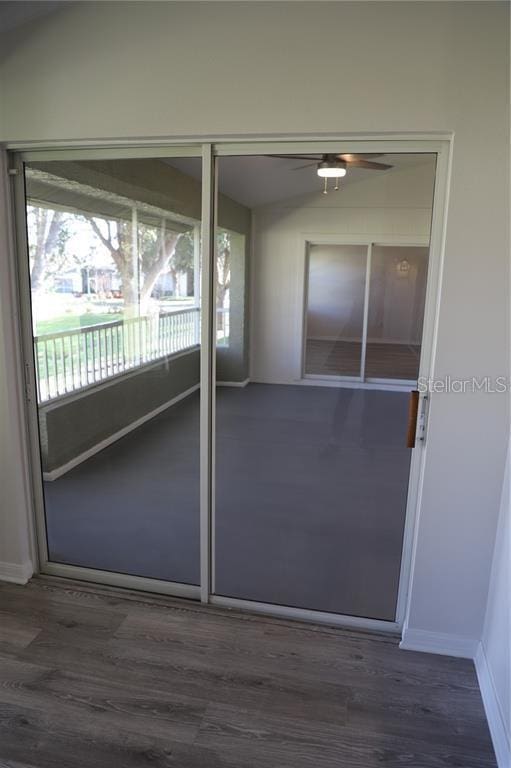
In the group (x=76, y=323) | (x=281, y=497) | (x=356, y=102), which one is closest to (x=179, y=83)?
(x=356, y=102)

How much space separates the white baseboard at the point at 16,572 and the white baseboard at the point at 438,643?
2.03m

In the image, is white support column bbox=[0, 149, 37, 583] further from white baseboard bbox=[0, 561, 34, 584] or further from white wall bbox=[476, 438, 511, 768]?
white wall bbox=[476, 438, 511, 768]

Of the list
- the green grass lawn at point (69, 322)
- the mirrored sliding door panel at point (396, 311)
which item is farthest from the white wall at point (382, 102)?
the green grass lawn at point (69, 322)

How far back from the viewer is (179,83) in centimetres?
213

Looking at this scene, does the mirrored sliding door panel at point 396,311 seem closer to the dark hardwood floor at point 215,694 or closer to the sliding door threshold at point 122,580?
the dark hardwood floor at point 215,694

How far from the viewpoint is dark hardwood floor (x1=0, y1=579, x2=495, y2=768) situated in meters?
1.84

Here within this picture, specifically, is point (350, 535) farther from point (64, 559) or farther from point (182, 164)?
point (182, 164)

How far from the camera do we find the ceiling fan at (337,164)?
2240mm

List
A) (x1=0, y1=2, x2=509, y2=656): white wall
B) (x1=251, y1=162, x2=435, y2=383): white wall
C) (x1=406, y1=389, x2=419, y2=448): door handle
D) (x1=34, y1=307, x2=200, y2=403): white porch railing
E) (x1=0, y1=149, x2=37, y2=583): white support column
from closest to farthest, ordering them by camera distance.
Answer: (x1=0, y1=2, x2=509, y2=656): white wall → (x1=406, y1=389, x2=419, y2=448): door handle → (x1=251, y1=162, x2=435, y2=383): white wall → (x1=0, y1=149, x2=37, y2=583): white support column → (x1=34, y1=307, x2=200, y2=403): white porch railing

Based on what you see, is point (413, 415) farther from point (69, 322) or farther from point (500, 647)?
point (69, 322)

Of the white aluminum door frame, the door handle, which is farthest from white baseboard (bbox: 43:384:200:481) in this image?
the door handle

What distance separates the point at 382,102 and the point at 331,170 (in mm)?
479

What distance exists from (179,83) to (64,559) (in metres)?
2.57

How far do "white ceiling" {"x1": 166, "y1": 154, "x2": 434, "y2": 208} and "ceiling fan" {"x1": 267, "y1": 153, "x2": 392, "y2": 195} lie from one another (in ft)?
0.08
